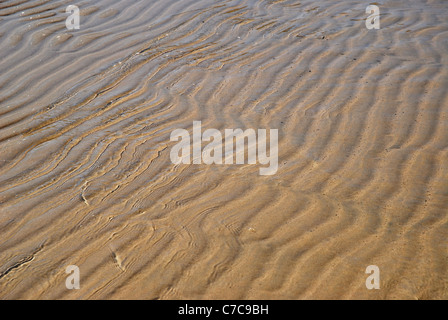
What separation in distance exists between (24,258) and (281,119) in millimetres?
2168

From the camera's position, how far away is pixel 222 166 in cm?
316

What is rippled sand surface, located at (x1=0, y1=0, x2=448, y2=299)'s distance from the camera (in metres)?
2.34

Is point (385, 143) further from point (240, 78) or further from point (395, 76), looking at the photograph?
point (240, 78)

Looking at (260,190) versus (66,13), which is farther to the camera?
(66,13)

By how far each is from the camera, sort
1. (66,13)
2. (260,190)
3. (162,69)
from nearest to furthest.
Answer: (260,190) < (162,69) < (66,13)

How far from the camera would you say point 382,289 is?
7.27 feet

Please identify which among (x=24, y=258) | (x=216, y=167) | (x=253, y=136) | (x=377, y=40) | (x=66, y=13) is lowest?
(x=24, y=258)

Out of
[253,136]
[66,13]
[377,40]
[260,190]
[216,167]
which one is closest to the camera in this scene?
[260,190]

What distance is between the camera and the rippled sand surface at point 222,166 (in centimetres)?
234

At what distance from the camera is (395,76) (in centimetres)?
422

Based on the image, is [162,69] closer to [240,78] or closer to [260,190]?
[240,78]

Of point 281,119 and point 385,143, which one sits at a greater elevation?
point 281,119

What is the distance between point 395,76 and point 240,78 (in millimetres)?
1471

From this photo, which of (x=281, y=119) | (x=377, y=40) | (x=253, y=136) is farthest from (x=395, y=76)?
(x=253, y=136)
